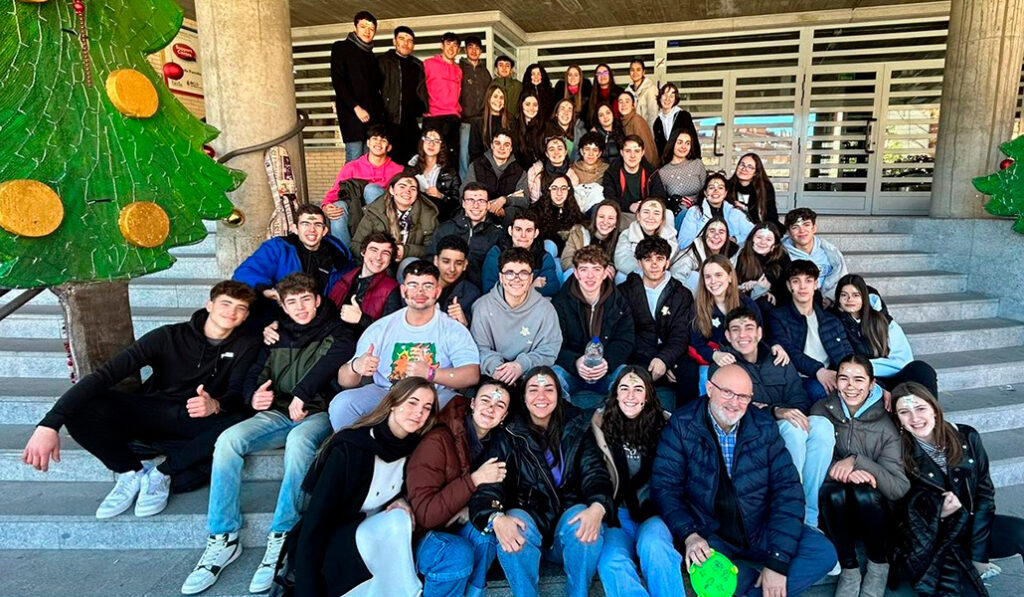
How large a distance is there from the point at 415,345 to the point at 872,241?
5490mm

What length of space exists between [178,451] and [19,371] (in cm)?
203

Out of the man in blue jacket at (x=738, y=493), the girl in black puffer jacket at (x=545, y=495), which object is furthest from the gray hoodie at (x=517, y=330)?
the man in blue jacket at (x=738, y=493)

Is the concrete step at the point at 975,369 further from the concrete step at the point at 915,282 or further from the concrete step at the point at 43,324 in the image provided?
the concrete step at the point at 43,324

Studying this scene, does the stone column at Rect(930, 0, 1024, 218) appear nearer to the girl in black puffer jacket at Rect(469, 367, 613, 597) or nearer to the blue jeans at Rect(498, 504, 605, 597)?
the girl in black puffer jacket at Rect(469, 367, 613, 597)

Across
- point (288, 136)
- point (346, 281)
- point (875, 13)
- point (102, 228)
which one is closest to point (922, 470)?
point (346, 281)

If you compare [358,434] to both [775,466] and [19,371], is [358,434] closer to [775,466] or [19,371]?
[775,466]

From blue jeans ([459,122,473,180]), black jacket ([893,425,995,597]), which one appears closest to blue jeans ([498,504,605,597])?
black jacket ([893,425,995,597])

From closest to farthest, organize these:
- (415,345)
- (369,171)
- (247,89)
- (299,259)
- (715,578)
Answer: (715,578) → (415,345) → (299,259) → (247,89) → (369,171)

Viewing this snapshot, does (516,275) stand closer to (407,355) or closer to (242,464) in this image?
(407,355)

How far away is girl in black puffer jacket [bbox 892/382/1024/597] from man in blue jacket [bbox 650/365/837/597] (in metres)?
0.48

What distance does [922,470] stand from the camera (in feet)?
8.90

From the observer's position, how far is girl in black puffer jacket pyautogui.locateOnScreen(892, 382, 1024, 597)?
101 inches

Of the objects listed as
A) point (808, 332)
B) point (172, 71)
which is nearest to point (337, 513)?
point (808, 332)

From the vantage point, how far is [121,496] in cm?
297
